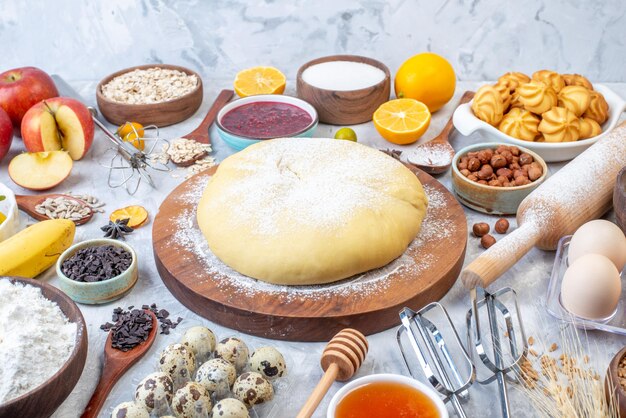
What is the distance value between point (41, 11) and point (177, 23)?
1.56 feet

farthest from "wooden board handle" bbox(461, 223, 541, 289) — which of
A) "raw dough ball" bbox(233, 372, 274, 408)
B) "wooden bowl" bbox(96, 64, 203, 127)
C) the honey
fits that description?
"wooden bowl" bbox(96, 64, 203, 127)

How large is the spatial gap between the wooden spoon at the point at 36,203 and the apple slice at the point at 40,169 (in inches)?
2.7

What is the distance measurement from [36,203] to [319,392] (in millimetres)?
996

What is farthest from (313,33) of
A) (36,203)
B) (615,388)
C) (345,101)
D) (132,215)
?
(615,388)

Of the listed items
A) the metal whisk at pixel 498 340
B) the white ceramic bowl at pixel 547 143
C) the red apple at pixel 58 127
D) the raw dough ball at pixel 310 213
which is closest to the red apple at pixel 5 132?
the red apple at pixel 58 127

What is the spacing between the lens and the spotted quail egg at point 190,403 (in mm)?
1157

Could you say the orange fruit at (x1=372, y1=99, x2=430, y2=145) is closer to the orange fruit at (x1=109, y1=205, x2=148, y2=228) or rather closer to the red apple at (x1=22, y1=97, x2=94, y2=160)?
the orange fruit at (x1=109, y1=205, x2=148, y2=228)

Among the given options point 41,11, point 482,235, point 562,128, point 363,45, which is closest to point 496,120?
point 562,128

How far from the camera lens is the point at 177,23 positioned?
252 cm

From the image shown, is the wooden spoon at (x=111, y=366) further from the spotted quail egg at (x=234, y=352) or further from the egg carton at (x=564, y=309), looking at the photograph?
the egg carton at (x=564, y=309)

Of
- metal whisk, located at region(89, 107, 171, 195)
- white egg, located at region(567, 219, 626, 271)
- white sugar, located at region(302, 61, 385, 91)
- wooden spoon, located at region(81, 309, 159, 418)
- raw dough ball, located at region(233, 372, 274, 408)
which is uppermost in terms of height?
white egg, located at region(567, 219, 626, 271)

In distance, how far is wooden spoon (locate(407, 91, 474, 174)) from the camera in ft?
6.33

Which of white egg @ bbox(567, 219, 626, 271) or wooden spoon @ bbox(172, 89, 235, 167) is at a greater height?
white egg @ bbox(567, 219, 626, 271)

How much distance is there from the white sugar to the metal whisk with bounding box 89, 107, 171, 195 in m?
0.52
